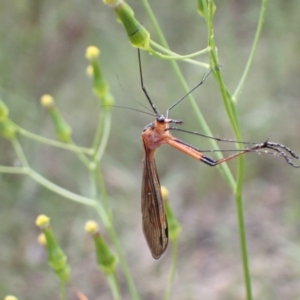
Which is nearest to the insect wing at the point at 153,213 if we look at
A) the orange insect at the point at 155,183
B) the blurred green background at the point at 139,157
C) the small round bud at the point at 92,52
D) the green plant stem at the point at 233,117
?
the orange insect at the point at 155,183

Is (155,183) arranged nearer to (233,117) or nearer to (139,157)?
(233,117)

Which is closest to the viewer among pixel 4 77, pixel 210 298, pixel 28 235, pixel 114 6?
pixel 114 6

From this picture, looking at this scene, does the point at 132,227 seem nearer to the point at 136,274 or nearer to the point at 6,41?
the point at 136,274

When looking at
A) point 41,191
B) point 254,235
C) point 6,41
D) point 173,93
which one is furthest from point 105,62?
point 254,235

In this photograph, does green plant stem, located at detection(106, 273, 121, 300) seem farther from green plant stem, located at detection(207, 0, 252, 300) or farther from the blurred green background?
the blurred green background

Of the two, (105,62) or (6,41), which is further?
(105,62)

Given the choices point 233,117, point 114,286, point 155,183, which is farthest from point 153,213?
point 233,117

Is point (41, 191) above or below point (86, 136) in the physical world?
below

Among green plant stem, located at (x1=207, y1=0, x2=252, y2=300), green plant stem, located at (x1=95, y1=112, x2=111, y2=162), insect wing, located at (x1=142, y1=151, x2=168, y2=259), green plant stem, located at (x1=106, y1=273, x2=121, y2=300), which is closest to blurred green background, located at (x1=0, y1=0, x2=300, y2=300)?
green plant stem, located at (x1=95, y1=112, x2=111, y2=162)
